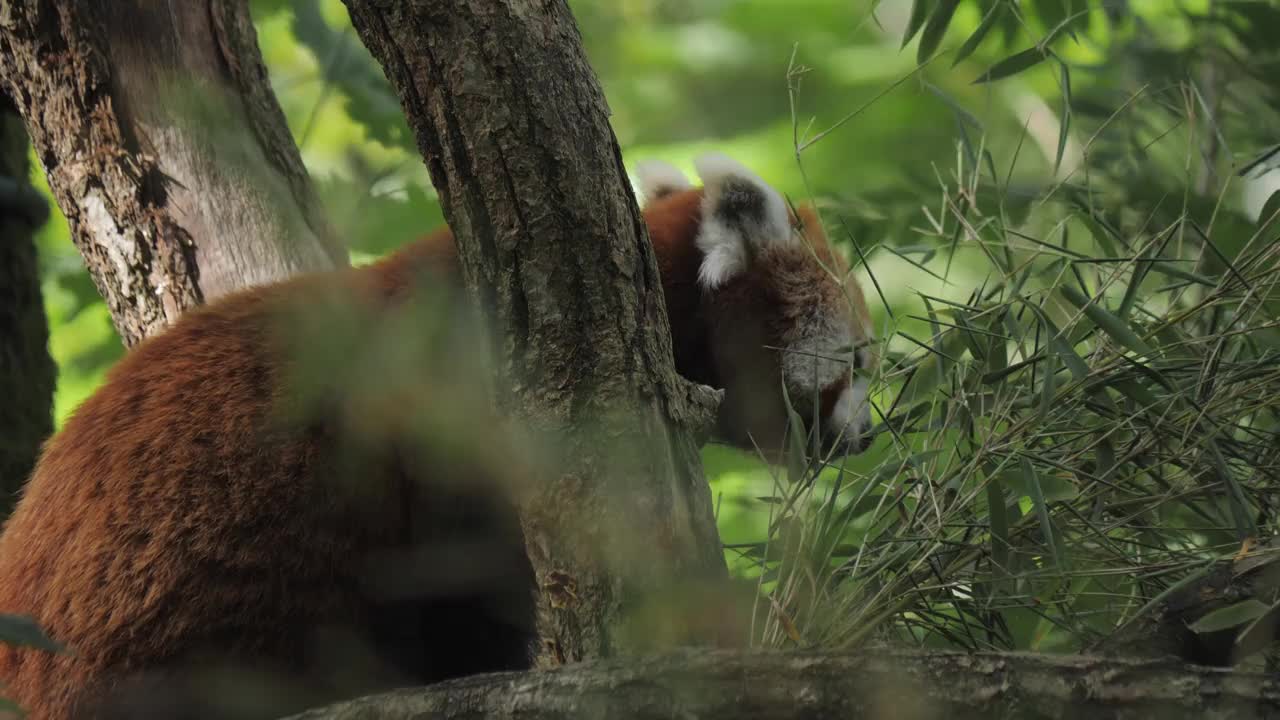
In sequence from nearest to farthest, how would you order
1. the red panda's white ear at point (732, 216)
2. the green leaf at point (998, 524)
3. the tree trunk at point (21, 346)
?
the green leaf at point (998, 524)
the red panda's white ear at point (732, 216)
the tree trunk at point (21, 346)

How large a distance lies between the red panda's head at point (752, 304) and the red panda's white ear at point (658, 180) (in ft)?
0.68

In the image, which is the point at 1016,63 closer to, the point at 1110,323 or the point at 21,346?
the point at 1110,323

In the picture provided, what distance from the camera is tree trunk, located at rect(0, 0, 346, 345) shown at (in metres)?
2.41

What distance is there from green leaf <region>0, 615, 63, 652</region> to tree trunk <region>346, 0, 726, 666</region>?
0.60 m

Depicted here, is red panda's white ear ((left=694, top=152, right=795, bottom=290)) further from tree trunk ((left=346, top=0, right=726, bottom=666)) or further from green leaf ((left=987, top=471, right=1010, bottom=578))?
green leaf ((left=987, top=471, right=1010, bottom=578))

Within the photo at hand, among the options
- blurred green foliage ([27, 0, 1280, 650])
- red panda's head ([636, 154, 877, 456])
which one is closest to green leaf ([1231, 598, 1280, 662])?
blurred green foliage ([27, 0, 1280, 650])

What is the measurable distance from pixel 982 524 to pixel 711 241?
1071mm

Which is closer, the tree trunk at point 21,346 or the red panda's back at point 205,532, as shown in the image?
the red panda's back at point 205,532

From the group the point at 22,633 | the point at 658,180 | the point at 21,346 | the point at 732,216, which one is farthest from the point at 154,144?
the point at 22,633

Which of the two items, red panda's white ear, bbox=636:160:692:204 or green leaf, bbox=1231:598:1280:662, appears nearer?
green leaf, bbox=1231:598:1280:662

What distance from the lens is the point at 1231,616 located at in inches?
47.4

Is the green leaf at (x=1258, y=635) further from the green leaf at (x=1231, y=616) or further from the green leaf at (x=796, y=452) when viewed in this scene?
the green leaf at (x=796, y=452)

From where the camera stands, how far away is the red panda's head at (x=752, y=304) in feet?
7.96

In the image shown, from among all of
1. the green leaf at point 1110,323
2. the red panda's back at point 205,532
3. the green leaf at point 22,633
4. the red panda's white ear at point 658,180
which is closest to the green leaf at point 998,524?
the green leaf at point 1110,323
